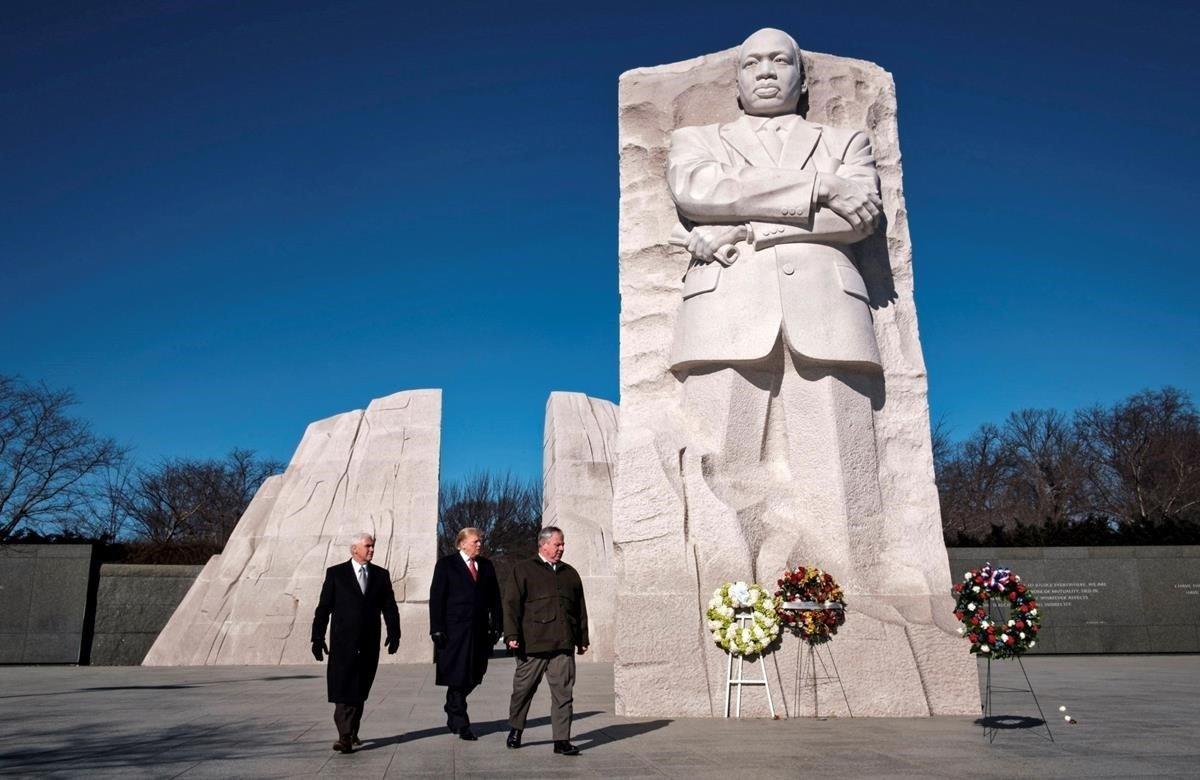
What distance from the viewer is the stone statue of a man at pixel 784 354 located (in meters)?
7.36

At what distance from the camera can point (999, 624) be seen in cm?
610

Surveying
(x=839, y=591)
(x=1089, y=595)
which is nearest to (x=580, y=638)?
(x=839, y=591)

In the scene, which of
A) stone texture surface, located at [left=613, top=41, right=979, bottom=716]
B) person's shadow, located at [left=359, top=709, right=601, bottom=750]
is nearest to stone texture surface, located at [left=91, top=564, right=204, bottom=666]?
person's shadow, located at [left=359, top=709, right=601, bottom=750]

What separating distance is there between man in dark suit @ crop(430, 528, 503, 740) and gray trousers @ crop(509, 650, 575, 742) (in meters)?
0.46

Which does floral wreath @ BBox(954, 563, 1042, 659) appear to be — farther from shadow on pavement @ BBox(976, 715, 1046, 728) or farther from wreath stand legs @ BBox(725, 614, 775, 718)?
wreath stand legs @ BBox(725, 614, 775, 718)

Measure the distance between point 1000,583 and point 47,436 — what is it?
20118 mm

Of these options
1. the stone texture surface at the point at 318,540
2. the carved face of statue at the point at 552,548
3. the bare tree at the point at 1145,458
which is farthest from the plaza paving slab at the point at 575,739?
the bare tree at the point at 1145,458

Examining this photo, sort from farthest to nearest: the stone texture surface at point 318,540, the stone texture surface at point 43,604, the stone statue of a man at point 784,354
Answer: the stone texture surface at point 43,604 → the stone texture surface at point 318,540 → the stone statue of a man at point 784,354

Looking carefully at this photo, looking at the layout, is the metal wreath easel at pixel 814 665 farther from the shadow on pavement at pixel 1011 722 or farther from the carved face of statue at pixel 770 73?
the carved face of statue at pixel 770 73

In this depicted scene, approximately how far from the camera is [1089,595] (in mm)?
15734

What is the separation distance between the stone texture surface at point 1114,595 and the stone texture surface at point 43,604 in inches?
583

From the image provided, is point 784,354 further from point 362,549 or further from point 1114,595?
point 1114,595

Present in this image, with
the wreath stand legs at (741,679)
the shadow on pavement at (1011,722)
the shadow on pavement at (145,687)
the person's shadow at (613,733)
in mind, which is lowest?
the shadow on pavement at (145,687)

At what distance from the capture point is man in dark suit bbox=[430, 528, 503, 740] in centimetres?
584
